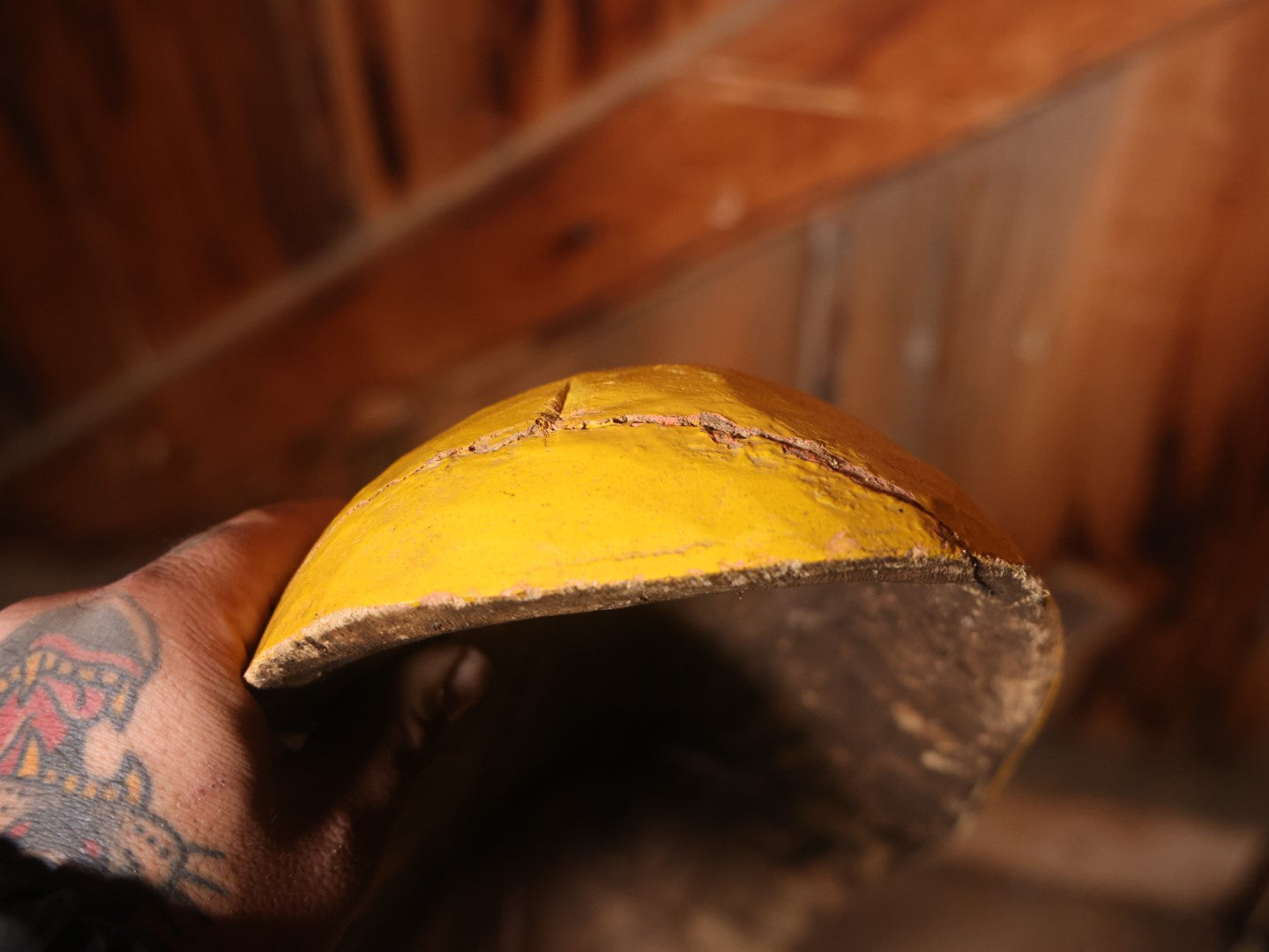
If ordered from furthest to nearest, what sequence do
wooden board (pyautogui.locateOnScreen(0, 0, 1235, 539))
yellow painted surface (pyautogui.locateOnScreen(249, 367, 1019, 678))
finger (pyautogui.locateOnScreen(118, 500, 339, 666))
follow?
wooden board (pyautogui.locateOnScreen(0, 0, 1235, 539)) < finger (pyautogui.locateOnScreen(118, 500, 339, 666)) < yellow painted surface (pyautogui.locateOnScreen(249, 367, 1019, 678))

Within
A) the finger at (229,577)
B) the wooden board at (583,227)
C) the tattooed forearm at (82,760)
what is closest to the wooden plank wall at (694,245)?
the wooden board at (583,227)

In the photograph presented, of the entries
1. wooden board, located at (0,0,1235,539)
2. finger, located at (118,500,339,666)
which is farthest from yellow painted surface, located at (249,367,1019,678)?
wooden board, located at (0,0,1235,539)

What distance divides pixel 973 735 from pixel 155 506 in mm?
1467

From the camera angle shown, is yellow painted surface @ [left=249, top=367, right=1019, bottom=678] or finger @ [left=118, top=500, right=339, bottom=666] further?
finger @ [left=118, top=500, right=339, bottom=666]

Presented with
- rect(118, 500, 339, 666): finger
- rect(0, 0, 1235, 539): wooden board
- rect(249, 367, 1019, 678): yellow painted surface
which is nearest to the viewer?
rect(249, 367, 1019, 678): yellow painted surface

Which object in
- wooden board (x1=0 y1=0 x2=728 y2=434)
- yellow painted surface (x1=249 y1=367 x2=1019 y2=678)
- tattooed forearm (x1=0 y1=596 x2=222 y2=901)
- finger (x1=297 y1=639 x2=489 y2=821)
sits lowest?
finger (x1=297 y1=639 x2=489 y2=821)

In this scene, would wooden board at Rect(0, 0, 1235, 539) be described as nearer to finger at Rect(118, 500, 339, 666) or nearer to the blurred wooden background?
the blurred wooden background

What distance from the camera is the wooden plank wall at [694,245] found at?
114cm

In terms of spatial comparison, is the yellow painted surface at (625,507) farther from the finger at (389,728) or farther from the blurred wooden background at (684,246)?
the blurred wooden background at (684,246)

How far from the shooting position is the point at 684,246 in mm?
1282

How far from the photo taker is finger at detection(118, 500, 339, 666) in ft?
1.71

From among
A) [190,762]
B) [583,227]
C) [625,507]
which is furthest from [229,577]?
[583,227]

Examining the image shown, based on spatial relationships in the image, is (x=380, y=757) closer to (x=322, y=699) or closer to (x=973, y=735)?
(x=322, y=699)

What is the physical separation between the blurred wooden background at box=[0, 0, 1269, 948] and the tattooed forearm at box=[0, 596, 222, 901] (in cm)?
93
